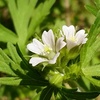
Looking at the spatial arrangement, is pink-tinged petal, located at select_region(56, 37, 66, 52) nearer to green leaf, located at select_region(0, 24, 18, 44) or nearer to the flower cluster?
the flower cluster

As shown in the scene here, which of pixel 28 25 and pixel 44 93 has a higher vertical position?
pixel 28 25

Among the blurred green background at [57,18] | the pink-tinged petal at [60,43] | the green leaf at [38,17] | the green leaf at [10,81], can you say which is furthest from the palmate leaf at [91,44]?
the blurred green background at [57,18]

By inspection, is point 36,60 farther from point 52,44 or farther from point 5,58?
point 5,58

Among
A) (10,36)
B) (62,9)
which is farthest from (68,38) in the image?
(62,9)

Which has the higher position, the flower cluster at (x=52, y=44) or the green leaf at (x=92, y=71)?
the flower cluster at (x=52, y=44)

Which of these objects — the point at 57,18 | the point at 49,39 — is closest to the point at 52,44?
the point at 49,39

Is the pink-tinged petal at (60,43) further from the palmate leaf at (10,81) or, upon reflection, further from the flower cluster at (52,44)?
the palmate leaf at (10,81)

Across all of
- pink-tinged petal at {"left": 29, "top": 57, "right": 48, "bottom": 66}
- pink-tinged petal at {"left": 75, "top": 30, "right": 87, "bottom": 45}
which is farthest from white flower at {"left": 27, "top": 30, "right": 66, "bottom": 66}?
pink-tinged petal at {"left": 75, "top": 30, "right": 87, "bottom": 45}

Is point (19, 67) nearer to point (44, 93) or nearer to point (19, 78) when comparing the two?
point (19, 78)
